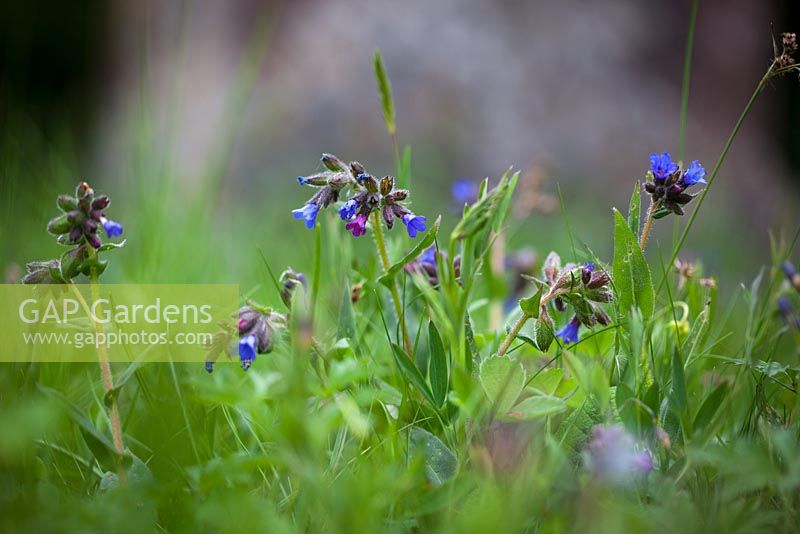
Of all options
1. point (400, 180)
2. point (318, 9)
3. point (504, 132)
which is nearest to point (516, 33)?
point (504, 132)

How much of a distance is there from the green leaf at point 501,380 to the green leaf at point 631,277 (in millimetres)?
235

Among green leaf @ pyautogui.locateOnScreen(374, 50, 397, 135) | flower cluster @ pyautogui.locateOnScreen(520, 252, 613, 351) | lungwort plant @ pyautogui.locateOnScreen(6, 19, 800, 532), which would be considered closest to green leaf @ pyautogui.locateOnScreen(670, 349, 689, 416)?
lungwort plant @ pyautogui.locateOnScreen(6, 19, 800, 532)

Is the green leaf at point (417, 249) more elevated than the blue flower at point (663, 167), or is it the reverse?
the blue flower at point (663, 167)

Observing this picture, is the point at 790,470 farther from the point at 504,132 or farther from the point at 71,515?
the point at 504,132

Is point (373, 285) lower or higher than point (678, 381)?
higher

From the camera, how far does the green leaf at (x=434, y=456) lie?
0.93 metres

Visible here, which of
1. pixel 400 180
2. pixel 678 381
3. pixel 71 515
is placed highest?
pixel 400 180

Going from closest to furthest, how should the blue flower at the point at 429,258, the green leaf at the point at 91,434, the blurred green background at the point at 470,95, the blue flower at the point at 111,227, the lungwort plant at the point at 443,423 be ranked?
the lungwort plant at the point at 443,423 < the green leaf at the point at 91,434 < the blue flower at the point at 111,227 < the blue flower at the point at 429,258 < the blurred green background at the point at 470,95

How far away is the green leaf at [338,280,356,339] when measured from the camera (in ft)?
3.86

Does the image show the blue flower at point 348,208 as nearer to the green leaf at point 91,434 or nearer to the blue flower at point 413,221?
the blue flower at point 413,221

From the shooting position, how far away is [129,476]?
3.12ft

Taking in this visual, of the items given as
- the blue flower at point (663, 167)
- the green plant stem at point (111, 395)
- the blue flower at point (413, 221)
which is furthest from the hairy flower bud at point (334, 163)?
the blue flower at point (663, 167)

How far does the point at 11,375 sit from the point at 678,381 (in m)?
1.00

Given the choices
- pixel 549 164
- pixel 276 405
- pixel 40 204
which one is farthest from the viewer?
pixel 549 164
